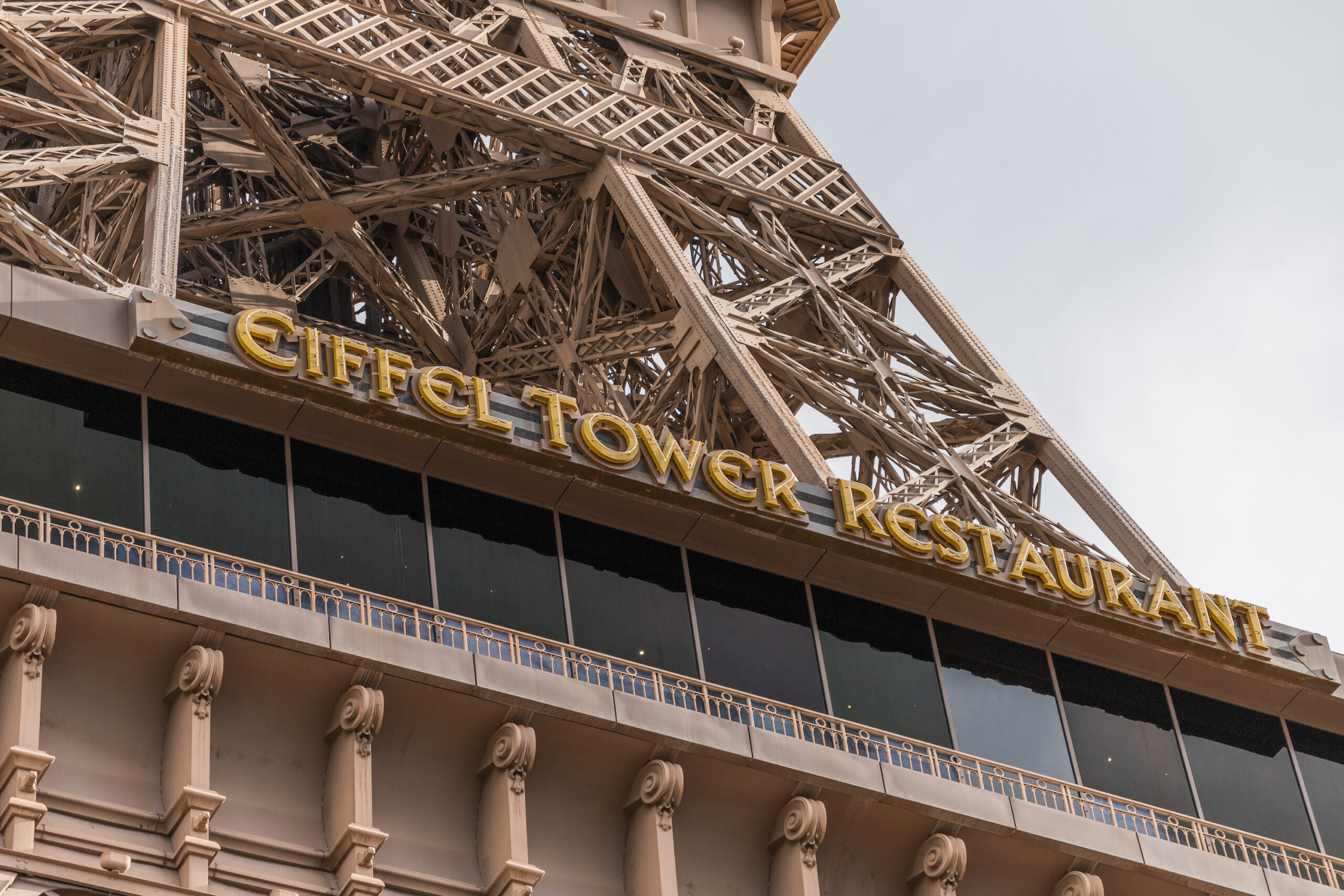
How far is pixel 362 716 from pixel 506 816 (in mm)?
1722

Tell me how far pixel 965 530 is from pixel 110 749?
36.2 ft

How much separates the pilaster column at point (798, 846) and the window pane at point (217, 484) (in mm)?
5775

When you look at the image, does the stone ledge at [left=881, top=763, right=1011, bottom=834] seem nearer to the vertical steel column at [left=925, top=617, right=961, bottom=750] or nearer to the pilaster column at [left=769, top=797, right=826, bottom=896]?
the pilaster column at [left=769, top=797, right=826, bottom=896]

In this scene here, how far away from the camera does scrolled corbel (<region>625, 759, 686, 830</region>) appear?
22.3 meters

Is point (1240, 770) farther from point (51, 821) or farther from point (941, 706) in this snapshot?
point (51, 821)

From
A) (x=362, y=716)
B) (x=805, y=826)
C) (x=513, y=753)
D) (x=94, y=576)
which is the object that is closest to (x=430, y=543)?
(x=513, y=753)

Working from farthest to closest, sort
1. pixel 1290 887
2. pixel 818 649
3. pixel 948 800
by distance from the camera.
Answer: pixel 1290 887, pixel 818 649, pixel 948 800

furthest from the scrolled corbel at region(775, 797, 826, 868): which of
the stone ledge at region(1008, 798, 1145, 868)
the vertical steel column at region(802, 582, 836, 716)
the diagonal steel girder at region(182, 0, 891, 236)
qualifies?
the diagonal steel girder at region(182, 0, 891, 236)

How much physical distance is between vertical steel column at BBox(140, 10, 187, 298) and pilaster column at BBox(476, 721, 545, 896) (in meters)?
5.94

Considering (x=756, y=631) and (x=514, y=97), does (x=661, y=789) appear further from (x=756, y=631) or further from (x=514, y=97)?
(x=514, y=97)

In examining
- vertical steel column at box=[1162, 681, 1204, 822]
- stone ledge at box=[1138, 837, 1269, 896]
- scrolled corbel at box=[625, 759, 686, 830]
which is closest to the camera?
scrolled corbel at box=[625, 759, 686, 830]

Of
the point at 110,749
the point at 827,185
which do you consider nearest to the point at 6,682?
the point at 110,749

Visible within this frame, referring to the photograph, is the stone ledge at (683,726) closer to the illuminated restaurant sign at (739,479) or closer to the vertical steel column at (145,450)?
the illuminated restaurant sign at (739,479)

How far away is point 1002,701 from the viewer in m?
26.2
